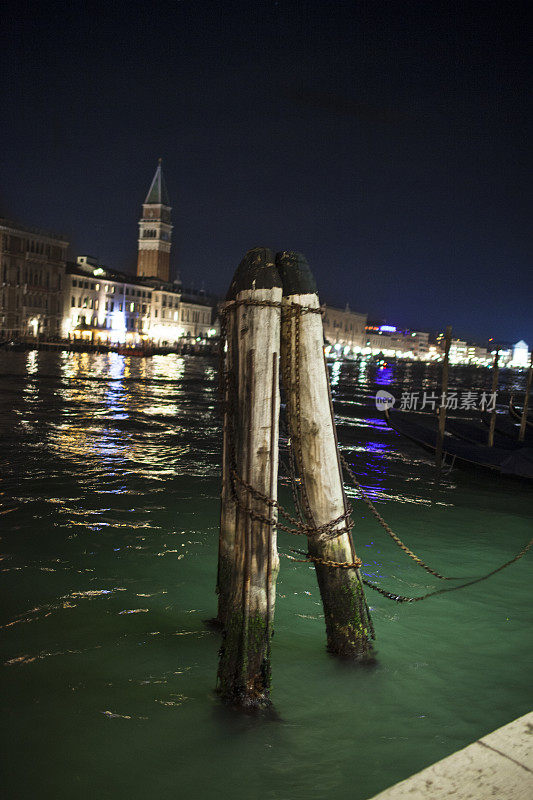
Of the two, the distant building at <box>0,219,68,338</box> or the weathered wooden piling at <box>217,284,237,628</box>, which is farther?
the distant building at <box>0,219,68,338</box>

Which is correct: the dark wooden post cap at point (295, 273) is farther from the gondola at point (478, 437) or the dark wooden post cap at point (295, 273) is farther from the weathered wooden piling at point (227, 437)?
the gondola at point (478, 437)

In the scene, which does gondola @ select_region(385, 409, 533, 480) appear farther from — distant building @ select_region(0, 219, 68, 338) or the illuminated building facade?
the illuminated building facade

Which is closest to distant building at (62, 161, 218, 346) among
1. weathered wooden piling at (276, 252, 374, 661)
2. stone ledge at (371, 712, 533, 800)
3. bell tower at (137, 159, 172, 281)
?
bell tower at (137, 159, 172, 281)

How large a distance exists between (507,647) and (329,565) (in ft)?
6.26

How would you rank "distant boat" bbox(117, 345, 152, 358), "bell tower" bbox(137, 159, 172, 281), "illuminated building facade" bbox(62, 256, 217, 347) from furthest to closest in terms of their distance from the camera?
"bell tower" bbox(137, 159, 172, 281), "illuminated building facade" bbox(62, 256, 217, 347), "distant boat" bbox(117, 345, 152, 358)

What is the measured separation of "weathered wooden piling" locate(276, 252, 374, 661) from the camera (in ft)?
11.1

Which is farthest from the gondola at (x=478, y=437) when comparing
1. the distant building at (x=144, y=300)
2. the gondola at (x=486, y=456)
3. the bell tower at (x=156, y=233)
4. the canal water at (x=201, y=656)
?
the bell tower at (x=156, y=233)

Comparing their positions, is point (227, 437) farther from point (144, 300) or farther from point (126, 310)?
point (144, 300)

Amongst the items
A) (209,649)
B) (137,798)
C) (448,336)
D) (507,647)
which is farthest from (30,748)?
(448,336)

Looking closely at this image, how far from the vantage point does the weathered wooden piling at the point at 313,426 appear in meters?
3.39

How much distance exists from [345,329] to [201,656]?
560ft

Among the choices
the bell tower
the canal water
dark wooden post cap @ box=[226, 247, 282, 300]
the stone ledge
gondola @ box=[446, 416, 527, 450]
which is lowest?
the canal water

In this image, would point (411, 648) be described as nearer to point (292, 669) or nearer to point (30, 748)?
point (292, 669)

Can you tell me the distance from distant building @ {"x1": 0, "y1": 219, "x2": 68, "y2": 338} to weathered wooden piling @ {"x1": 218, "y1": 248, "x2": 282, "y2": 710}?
5938 centimetres
